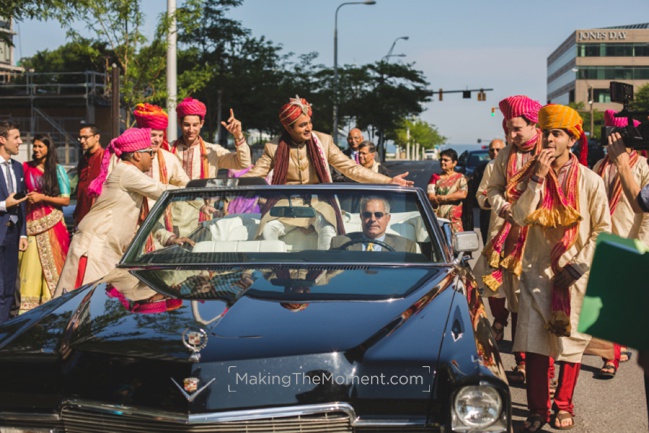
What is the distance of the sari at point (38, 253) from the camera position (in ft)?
29.7

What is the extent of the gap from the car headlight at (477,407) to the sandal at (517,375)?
363 cm

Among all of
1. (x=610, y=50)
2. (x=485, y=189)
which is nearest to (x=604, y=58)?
(x=610, y=50)

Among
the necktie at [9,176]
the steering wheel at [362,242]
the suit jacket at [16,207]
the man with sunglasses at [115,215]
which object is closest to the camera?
the steering wheel at [362,242]

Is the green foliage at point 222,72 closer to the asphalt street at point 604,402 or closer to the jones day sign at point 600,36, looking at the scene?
the asphalt street at point 604,402

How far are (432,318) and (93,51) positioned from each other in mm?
12777

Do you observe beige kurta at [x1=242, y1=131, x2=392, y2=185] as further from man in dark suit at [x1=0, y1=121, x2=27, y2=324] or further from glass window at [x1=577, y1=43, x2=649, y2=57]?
glass window at [x1=577, y1=43, x2=649, y2=57]

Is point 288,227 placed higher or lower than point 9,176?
lower

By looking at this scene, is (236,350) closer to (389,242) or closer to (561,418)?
(389,242)

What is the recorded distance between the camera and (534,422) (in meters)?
5.30

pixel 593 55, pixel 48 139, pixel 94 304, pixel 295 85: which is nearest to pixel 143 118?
pixel 48 139

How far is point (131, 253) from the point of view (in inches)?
196

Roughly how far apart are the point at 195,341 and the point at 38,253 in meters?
6.18

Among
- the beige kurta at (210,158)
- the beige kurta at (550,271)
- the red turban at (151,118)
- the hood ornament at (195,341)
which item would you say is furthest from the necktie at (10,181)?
the hood ornament at (195,341)

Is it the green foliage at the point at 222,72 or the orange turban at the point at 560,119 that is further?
the green foliage at the point at 222,72
